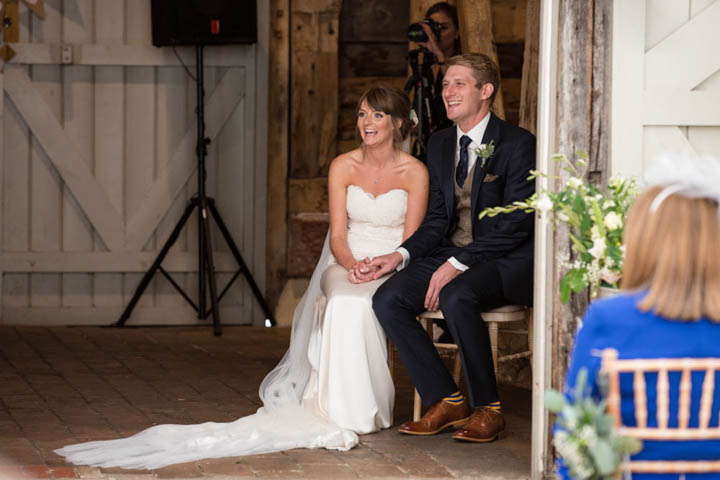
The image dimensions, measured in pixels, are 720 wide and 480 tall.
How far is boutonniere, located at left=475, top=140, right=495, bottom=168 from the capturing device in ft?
14.1

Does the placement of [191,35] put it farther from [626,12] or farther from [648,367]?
[648,367]

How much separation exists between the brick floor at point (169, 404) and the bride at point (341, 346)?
0.11m

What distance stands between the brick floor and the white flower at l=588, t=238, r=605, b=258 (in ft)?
3.29

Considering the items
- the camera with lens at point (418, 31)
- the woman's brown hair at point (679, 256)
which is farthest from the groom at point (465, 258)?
the woman's brown hair at point (679, 256)

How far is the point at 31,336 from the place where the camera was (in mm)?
6570

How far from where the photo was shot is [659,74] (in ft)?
10.7

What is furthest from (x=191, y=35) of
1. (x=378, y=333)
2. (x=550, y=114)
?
(x=550, y=114)

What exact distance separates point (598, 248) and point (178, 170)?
463 cm

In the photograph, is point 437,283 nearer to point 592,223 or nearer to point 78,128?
point 592,223

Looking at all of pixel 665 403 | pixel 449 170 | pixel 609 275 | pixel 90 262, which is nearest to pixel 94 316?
pixel 90 262

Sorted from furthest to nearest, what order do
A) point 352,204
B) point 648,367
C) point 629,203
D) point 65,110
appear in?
point 65,110
point 352,204
point 629,203
point 648,367

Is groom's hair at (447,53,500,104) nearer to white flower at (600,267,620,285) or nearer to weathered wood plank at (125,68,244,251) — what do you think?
white flower at (600,267,620,285)

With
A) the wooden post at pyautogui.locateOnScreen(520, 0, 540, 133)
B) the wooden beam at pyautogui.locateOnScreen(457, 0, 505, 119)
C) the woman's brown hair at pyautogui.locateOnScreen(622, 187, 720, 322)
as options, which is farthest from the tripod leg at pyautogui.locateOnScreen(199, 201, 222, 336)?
the woman's brown hair at pyautogui.locateOnScreen(622, 187, 720, 322)

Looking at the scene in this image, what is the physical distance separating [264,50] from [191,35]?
0.56 meters
